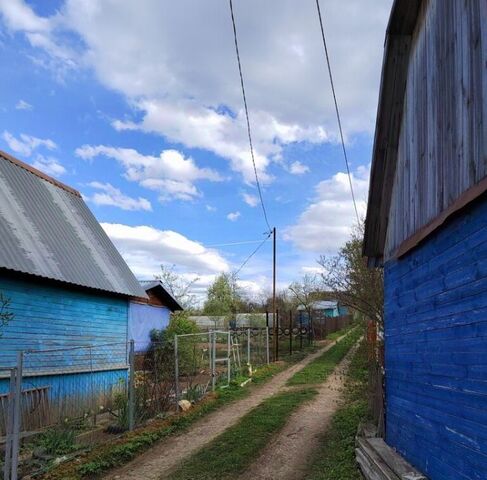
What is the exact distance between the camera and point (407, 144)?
19.0 ft

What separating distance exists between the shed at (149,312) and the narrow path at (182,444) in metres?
4.87

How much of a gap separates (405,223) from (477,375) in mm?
2446

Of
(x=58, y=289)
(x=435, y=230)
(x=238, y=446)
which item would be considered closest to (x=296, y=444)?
(x=238, y=446)

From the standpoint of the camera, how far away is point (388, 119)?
20.5 ft

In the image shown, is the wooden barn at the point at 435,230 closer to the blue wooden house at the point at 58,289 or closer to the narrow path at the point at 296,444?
the narrow path at the point at 296,444

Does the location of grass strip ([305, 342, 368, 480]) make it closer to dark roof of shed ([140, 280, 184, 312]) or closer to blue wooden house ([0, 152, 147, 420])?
blue wooden house ([0, 152, 147, 420])

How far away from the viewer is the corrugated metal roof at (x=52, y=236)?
11328 millimetres

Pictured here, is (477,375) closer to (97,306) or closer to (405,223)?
(405,223)

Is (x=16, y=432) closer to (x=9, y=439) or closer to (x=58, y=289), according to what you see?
(x=9, y=439)

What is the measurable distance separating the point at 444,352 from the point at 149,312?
50.5 ft

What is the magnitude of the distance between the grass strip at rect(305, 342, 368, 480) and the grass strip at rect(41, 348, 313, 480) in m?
2.84

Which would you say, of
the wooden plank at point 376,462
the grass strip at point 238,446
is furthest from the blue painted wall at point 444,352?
the grass strip at point 238,446

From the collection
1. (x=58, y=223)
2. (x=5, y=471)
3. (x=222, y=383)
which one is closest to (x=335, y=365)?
(x=222, y=383)

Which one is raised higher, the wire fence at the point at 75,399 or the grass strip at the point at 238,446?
the wire fence at the point at 75,399
